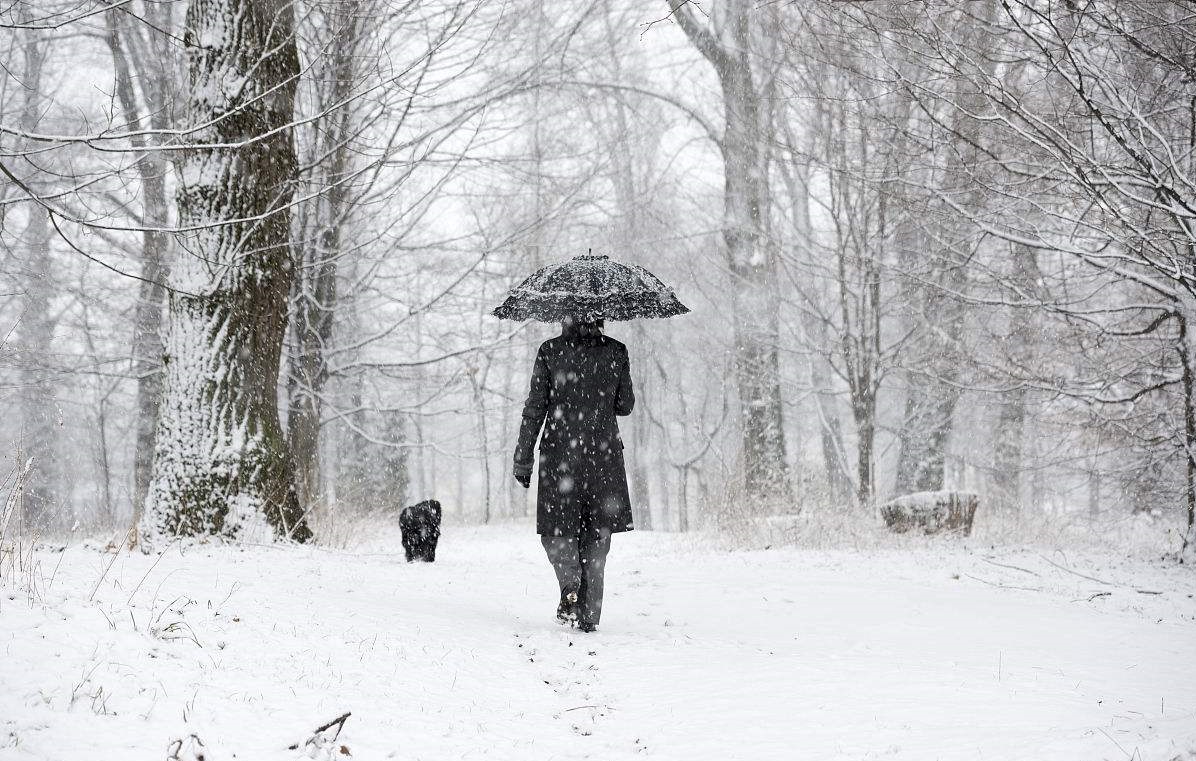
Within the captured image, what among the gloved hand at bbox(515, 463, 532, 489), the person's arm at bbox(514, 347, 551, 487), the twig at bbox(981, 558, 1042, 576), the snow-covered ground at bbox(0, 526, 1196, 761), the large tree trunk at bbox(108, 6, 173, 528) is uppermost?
the large tree trunk at bbox(108, 6, 173, 528)

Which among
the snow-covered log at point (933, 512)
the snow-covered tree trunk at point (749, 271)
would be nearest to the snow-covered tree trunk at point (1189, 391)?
the snow-covered log at point (933, 512)

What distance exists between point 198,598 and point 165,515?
9.56 ft

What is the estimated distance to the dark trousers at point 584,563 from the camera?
4.66 metres

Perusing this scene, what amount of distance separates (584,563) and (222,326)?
12.6 feet

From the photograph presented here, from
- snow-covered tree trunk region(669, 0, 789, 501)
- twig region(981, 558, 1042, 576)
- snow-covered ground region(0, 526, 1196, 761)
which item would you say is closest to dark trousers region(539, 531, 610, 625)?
snow-covered ground region(0, 526, 1196, 761)

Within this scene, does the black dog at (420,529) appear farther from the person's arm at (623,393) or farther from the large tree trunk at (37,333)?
the large tree trunk at (37,333)

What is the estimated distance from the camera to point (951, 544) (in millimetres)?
9211

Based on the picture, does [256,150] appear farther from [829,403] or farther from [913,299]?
[829,403]

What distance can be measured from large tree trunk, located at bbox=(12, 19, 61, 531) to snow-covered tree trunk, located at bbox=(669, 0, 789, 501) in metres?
10.3


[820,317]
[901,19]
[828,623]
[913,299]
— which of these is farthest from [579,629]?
[913,299]

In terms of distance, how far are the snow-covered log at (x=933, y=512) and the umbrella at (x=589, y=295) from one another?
6495 millimetres

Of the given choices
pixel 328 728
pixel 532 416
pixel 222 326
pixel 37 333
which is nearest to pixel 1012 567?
pixel 532 416

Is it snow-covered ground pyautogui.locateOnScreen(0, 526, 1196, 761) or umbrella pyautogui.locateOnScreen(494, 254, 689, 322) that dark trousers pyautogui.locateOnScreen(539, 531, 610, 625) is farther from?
umbrella pyautogui.locateOnScreen(494, 254, 689, 322)

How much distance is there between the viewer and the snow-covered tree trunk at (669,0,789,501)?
12.4 metres
